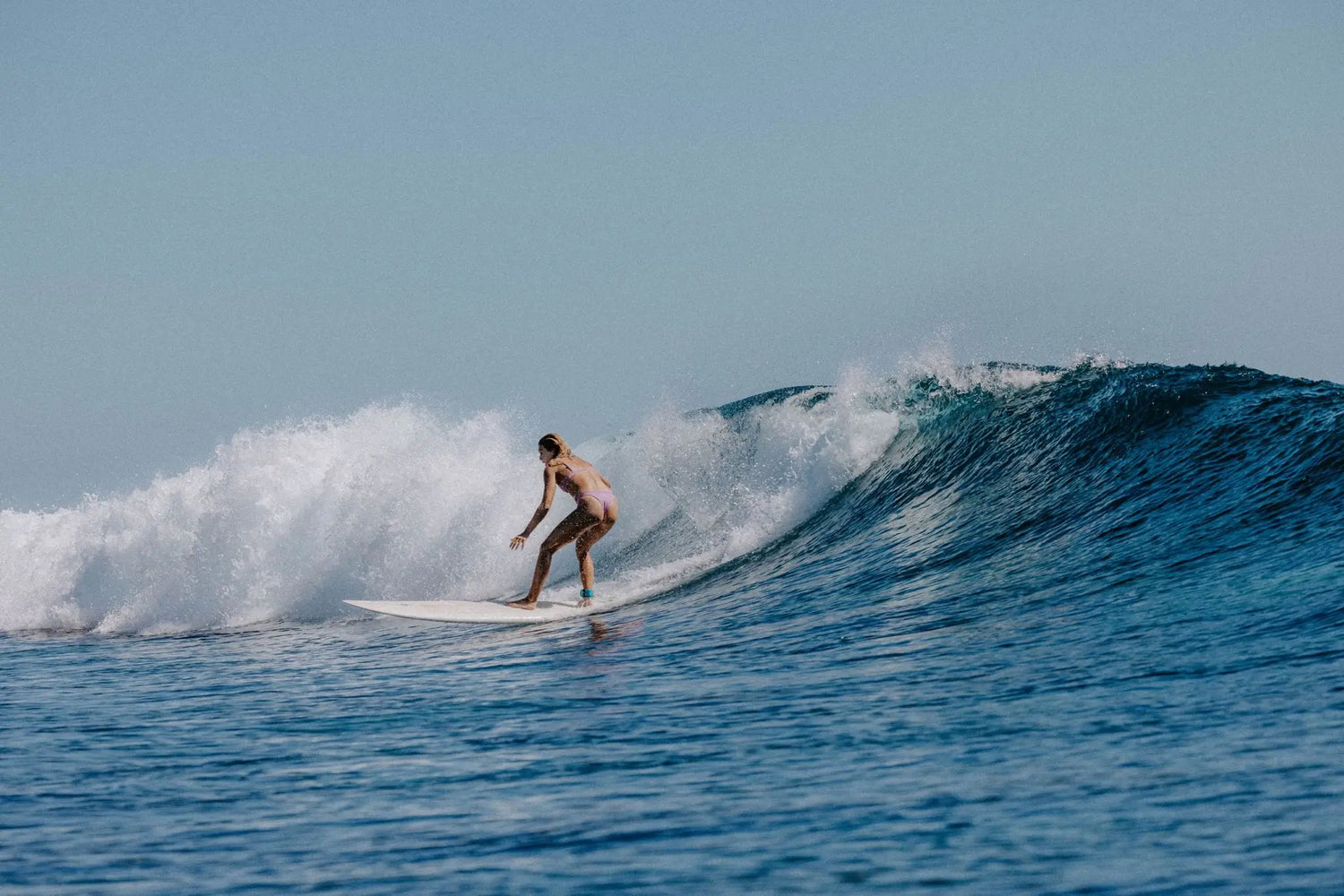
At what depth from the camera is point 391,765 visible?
18.7ft

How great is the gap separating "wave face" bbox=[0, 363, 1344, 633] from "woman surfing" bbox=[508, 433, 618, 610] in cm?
65

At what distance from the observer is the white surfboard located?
424 inches

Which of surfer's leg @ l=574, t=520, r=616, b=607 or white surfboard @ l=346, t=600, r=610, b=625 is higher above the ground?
surfer's leg @ l=574, t=520, r=616, b=607

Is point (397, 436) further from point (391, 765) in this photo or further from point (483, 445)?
point (391, 765)

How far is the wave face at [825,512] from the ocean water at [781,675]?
0.06 metres

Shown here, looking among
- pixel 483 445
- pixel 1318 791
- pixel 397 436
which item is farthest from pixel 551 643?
pixel 397 436

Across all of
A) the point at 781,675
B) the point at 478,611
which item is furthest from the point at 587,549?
the point at 781,675

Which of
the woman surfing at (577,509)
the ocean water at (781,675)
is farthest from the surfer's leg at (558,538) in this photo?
the ocean water at (781,675)

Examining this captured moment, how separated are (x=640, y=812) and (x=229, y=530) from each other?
14.1 meters

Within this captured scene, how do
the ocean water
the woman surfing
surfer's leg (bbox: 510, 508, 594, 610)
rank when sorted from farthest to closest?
the woman surfing < surfer's leg (bbox: 510, 508, 594, 610) < the ocean water

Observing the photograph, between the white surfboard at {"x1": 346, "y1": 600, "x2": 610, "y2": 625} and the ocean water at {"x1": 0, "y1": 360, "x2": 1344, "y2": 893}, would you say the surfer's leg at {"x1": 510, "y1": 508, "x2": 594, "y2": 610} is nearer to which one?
the white surfboard at {"x1": 346, "y1": 600, "x2": 610, "y2": 625}

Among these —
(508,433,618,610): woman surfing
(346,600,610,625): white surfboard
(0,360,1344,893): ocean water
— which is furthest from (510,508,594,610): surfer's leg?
(0,360,1344,893): ocean water

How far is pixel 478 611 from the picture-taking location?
10930mm

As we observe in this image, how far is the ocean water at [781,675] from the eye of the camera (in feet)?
13.5
